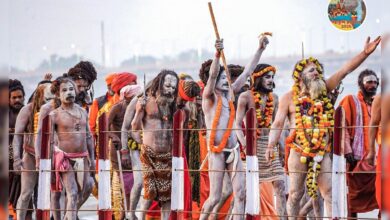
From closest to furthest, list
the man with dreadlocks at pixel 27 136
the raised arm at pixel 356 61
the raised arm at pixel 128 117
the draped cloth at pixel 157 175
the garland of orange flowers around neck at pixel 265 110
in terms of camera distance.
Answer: the raised arm at pixel 356 61 → the garland of orange flowers around neck at pixel 265 110 → the draped cloth at pixel 157 175 → the raised arm at pixel 128 117 → the man with dreadlocks at pixel 27 136

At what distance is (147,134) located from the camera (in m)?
9.55

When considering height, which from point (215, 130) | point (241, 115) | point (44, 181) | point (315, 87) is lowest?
point (44, 181)

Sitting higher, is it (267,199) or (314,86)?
(314,86)

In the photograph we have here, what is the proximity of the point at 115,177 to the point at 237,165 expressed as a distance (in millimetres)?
2344

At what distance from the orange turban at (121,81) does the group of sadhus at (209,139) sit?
0.01m

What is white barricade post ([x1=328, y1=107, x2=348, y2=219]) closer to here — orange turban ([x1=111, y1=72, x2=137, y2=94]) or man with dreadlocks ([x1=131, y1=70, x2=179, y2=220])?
man with dreadlocks ([x1=131, y1=70, x2=179, y2=220])

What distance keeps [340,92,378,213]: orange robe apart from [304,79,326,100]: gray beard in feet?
3.77

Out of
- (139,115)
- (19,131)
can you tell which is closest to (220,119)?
(139,115)

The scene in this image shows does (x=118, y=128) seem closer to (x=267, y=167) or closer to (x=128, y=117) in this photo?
(x=128, y=117)

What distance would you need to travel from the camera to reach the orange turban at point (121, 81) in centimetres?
1107

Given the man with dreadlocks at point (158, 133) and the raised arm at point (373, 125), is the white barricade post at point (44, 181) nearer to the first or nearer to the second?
the man with dreadlocks at point (158, 133)

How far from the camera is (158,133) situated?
31.0ft

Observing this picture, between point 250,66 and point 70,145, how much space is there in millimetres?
2012

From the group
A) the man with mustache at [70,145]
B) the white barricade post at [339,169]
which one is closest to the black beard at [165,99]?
the man with mustache at [70,145]
